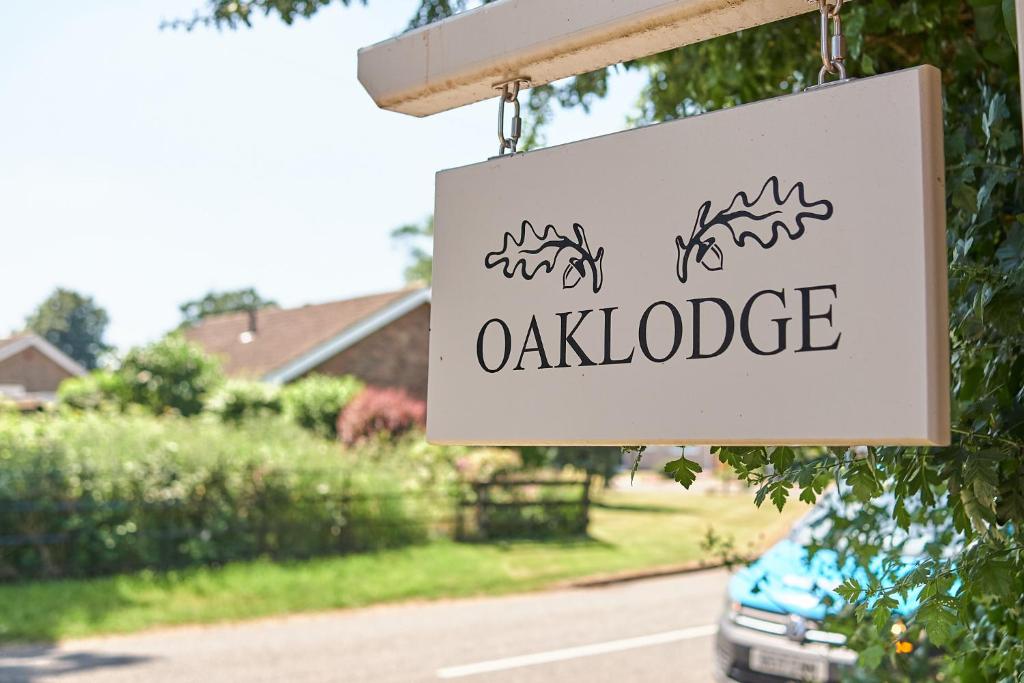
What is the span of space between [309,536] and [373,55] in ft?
36.0

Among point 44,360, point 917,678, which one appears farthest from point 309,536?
point 44,360

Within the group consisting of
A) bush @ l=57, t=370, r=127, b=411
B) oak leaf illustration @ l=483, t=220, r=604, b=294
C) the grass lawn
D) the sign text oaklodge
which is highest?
bush @ l=57, t=370, r=127, b=411

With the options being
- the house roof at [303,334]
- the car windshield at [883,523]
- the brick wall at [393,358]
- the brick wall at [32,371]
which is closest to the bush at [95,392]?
the house roof at [303,334]

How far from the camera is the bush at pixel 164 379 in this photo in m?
19.0

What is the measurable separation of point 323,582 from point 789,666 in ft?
21.7

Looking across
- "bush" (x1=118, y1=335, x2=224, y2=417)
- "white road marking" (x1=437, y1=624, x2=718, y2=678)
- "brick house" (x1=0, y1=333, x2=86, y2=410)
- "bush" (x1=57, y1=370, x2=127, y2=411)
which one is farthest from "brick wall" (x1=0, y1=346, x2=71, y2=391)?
"white road marking" (x1=437, y1=624, x2=718, y2=678)

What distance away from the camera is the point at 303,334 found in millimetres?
25359

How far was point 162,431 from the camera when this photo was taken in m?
12.5

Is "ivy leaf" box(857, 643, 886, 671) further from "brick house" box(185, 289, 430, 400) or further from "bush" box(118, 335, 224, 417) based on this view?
"brick house" box(185, 289, 430, 400)

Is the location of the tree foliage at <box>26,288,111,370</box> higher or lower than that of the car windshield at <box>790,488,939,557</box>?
higher

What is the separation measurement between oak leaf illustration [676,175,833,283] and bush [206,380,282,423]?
17779 mm

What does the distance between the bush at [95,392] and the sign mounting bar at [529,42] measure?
18465mm

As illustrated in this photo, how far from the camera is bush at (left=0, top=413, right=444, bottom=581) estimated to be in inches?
422

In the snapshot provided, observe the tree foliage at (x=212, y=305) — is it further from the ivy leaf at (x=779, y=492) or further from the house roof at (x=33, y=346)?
the ivy leaf at (x=779, y=492)
